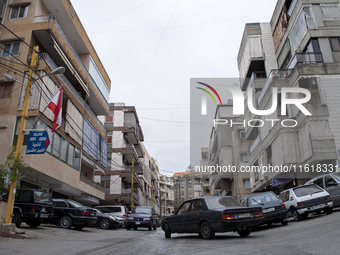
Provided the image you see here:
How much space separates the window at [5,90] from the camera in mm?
18953

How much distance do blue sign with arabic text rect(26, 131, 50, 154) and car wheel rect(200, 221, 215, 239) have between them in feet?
23.4

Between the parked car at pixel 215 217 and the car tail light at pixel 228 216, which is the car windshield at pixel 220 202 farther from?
the car tail light at pixel 228 216

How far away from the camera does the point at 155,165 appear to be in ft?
320

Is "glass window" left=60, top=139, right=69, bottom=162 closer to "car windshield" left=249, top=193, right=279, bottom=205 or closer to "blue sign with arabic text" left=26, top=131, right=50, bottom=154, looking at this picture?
"blue sign with arabic text" left=26, top=131, right=50, bottom=154

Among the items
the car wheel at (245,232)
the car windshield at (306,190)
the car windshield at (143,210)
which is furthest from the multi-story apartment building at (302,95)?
the car wheel at (245,232)

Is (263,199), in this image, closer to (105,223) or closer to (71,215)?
(71,215)

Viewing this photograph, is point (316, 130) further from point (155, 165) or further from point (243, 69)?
point (155, 165)

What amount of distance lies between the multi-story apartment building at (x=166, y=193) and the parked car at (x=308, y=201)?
10531cm

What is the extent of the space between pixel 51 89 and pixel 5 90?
9.41 ft

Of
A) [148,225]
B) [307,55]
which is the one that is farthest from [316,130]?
[148,225]

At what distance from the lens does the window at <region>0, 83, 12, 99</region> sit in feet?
62.2

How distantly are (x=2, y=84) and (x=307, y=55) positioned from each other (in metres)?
20.6

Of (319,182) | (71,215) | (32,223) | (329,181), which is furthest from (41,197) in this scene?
(329,181)

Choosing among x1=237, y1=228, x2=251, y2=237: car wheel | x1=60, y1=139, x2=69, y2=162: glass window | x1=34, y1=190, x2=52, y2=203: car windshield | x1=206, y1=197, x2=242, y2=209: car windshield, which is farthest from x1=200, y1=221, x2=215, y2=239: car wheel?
x1=60, y1=139, x2=69, y2=162: glass window
